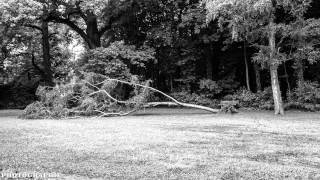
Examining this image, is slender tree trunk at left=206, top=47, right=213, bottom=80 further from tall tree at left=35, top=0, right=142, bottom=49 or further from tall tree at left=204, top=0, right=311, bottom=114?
tall tree at left=204, top=0, right=311, bottom=114

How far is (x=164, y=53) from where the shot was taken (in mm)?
34000

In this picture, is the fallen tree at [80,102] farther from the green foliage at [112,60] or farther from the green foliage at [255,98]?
the green foliage at [255,98]

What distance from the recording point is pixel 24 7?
2173 centimetres

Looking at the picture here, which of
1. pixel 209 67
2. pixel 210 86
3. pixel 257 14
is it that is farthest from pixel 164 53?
pixel 257 14

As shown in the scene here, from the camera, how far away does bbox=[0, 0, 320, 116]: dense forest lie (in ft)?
68.3

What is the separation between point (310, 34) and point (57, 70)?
29.1m

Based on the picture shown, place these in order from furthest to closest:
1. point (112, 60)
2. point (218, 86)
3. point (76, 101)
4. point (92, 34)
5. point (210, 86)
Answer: point (92, 34) < point (218, 86) < point (210, 86) < point (112, 60) < point (76, 101)

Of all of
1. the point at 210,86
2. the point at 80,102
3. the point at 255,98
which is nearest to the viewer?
the point at 80,102

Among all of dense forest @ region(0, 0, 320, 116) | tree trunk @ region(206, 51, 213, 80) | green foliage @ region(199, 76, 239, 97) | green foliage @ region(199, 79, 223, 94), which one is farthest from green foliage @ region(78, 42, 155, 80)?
tree trunk @ region(206, 51, 213, 80)

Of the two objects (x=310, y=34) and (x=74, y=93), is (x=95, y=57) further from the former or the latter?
(x=310, y=34)

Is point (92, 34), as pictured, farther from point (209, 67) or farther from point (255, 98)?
point (255, 98)

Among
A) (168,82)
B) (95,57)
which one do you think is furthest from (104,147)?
(168,82)

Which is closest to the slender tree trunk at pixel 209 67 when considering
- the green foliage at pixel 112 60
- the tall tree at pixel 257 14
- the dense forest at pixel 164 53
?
the dense forest at pixel 164 53

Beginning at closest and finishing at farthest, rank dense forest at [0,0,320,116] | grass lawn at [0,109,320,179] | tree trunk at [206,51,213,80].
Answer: grass lawn at [0,109,320,179], dense forest at [0,0,320,116], tree trunk at [206,51,213,80]
